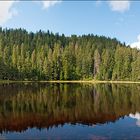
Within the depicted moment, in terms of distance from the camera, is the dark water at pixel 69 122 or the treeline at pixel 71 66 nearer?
the dark water at pixel 69 122

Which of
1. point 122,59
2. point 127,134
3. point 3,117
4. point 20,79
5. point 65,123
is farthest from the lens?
point 122,59

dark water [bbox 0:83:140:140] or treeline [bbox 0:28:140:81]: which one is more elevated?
treeline [bbox 0:28:140:81]

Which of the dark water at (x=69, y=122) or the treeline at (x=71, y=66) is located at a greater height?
the treeline at (x=71, y=66)

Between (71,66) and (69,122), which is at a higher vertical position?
(71,66)

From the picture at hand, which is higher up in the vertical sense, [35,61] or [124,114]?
[35,61]

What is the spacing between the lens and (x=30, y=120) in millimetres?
36594

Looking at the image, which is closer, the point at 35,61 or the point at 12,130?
the point at 12,130

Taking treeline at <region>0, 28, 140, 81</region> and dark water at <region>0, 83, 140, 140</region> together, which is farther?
treeline at <region>0, 28, 140, 81</region>

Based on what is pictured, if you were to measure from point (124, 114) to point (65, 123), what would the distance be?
11265 mm

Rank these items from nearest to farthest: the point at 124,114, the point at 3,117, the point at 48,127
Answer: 1. the point at 48,127
2. the point at 3,117
3. the point at 124,114

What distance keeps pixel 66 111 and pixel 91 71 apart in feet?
465

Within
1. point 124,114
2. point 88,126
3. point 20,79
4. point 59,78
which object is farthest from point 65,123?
point 59,78

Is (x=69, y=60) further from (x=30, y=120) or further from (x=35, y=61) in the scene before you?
(x=30, y=120)

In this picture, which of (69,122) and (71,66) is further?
(71,66)
